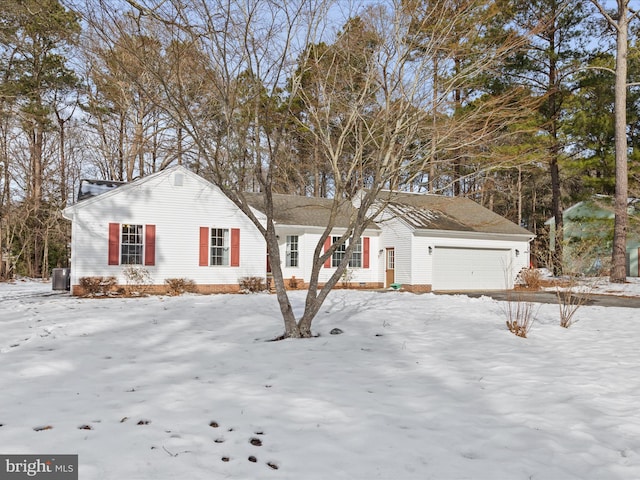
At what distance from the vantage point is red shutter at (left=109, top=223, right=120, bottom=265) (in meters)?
14.9

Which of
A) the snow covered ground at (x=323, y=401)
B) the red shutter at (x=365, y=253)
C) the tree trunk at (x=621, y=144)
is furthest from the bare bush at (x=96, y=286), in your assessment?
the tree trunk at (x=621, y=144)

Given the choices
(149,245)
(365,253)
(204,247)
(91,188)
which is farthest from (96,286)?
(365,253)

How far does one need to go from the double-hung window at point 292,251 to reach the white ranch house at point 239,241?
4cm

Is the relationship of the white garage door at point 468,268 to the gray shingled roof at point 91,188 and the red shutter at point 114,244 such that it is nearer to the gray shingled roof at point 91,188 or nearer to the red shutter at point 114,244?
the red shutter at point 114,244

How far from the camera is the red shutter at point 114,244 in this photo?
14.9 m

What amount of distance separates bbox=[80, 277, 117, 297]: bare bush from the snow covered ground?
6.47m

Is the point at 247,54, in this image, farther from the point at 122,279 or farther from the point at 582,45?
the point at 582,45

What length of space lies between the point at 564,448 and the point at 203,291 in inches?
555

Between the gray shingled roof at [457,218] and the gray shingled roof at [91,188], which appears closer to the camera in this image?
the gray shingled roof at [91,188]

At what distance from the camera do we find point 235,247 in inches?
665

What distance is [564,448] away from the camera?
3342 millimetres

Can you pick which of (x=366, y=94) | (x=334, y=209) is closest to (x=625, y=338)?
(x=334, y=209)

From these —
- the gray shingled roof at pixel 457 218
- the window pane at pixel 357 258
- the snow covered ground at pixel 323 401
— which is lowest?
the snow covered ground at pixel 323 401

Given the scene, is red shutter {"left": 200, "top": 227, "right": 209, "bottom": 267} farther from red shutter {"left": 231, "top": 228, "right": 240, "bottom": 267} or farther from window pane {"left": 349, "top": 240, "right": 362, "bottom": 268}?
window pane {"left": 349, "top": 240, "right": 362, "bottom": 268}
